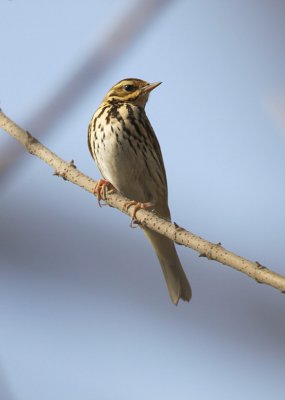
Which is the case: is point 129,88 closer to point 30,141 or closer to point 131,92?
point 131,92

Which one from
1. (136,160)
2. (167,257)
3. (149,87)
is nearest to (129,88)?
(149,87)

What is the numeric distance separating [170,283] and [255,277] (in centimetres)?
205

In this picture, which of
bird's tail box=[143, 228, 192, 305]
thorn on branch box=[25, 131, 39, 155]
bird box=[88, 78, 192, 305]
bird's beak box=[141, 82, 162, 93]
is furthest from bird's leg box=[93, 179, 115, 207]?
bird's beak box=[141, 82, 162, 93]

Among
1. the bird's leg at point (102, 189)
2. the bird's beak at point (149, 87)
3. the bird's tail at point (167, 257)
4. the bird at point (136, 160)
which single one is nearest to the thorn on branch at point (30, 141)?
the bird's leg at point (102, 189)

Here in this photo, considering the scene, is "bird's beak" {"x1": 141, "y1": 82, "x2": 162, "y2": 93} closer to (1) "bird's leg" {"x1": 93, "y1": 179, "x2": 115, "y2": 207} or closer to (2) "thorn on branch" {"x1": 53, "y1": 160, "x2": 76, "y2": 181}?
(1) "bird's leg" {"x1": 93, "y1": 179, "x2": 115, "y2": 207}

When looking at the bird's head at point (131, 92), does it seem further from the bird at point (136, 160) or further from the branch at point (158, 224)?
the branch at point (158, 224)

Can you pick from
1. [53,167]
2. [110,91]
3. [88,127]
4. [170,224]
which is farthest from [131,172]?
[170,224]

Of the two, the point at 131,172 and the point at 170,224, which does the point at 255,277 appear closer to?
the point at 170,224

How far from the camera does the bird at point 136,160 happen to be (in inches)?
163

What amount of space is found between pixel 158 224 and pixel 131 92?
6.70 ft

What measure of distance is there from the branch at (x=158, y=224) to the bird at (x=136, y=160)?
0.85 meters

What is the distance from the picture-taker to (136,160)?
13.8 feet

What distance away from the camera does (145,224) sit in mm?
2898


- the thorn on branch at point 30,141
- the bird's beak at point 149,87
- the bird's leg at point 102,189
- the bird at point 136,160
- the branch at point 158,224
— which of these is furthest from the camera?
the bird's beak at point 149,87
